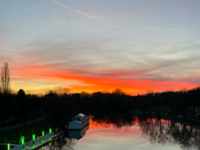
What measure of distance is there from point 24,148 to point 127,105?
9034cm

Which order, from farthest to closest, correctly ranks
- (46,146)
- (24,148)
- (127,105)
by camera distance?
(127,105) < (46,146) < (24,148)

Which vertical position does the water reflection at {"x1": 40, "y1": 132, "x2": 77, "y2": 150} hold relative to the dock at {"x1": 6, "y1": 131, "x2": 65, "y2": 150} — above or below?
below

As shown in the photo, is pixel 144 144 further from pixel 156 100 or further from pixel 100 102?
pixel 100 102

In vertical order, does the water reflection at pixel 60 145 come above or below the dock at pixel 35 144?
below

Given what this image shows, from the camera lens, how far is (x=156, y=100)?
287 feet

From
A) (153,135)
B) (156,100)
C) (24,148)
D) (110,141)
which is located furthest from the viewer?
(156,100)

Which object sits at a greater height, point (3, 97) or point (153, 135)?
point (3, 97)

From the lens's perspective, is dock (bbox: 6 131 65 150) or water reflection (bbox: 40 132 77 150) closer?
dock (bbox: 6 131 65 150)

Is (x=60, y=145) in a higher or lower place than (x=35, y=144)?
lower

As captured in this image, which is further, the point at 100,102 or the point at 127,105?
the point at 100,102

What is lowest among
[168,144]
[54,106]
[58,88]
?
[168,144]

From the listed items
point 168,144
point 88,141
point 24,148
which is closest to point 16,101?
point 88,141

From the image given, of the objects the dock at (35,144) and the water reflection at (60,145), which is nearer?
the dock at (35,144)

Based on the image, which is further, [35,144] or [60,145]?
[60,145]
